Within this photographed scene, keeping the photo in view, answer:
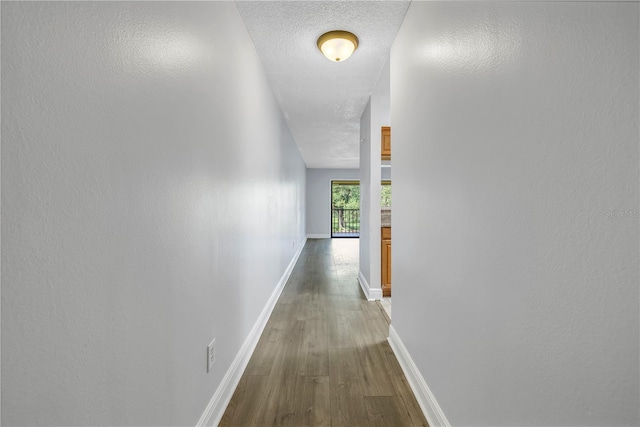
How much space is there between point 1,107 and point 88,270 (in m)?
0.36

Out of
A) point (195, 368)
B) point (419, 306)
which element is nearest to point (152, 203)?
point (195, 368)

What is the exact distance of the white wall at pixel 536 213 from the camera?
0.62 m

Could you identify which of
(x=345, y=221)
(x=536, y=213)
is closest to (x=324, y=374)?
Answer: (x=536, y=213)

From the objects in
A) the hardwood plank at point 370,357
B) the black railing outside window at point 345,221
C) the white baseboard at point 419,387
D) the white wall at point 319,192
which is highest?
the white wall at point 319,192

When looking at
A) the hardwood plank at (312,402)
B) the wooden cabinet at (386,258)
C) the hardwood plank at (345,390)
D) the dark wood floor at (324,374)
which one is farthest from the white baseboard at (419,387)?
the wooden cabinet at (386,258)

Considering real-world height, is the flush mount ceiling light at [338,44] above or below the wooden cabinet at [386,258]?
above

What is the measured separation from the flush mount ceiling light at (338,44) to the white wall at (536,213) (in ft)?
2.55

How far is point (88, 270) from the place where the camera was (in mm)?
710

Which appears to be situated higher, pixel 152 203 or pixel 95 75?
pixel 95 75

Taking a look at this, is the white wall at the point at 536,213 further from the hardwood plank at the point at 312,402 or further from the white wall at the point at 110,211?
the white wall at the point at 110,211

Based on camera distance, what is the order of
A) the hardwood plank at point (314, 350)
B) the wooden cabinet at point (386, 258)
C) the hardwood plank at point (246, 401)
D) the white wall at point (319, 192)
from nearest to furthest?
Answer: the hardwood plank at point (246, 401), the hardwood plank at point (314, 350), the wooden cabinet at point (386, 258), the white wall at point (319, 192)

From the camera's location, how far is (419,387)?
1698 millimetres

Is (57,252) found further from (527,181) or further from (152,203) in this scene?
(527,181)

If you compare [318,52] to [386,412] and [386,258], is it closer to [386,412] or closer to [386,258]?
[386,258]
